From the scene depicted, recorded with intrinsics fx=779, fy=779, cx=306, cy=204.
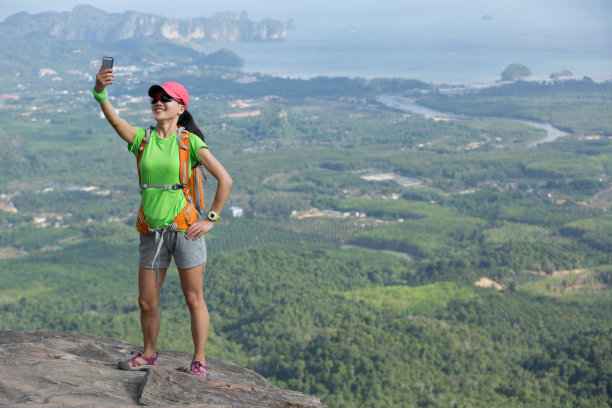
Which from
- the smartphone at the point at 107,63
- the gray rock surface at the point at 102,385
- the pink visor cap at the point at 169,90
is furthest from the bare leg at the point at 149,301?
the smartphone at the point at 107,63

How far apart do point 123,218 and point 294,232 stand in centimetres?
1867

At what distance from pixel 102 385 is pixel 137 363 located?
0.89 meters

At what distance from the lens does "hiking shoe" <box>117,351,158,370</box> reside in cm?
848

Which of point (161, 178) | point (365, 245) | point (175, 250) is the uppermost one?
point (161, 178)

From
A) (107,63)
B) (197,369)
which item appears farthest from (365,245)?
(107,63)

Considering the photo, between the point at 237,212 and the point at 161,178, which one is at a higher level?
the point at 161,178

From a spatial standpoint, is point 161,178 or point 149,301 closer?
point 161,178

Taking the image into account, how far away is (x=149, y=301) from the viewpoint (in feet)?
28.2

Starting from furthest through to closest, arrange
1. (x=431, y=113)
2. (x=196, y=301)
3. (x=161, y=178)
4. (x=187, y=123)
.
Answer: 1. (x=431, y=113)
2. (x=196, y=301)
3. (x=187, y=123)
4. (x=161, y=178)

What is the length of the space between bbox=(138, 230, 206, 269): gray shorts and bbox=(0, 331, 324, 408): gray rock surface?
3.63ft

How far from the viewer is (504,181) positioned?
87.1 metres

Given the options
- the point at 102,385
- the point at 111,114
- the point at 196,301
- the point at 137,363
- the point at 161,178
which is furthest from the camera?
the point at 137,363

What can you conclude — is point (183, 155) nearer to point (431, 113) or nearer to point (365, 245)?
point (365, 245)

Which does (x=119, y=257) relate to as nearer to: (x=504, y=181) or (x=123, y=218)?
(x=123, y=218)
